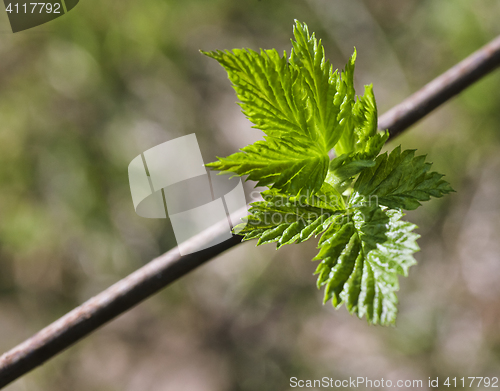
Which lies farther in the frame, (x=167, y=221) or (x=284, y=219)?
(x=167, y=221)

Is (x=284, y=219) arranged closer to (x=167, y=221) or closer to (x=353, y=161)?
(x=353, y=161)

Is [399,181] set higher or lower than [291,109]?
lower

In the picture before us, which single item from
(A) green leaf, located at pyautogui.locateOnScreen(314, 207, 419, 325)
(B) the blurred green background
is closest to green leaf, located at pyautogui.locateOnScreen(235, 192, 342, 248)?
(A) green leaf, located at pyautogui.locateOnScreen(314, 207, 419, 325)

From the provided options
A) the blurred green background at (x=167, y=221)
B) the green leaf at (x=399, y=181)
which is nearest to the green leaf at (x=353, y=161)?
the green leaf at (x=399, y=181)

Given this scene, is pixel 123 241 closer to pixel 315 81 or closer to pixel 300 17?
pixel 300 17

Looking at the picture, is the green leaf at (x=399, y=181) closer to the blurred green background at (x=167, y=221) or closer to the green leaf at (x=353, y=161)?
the green leaf at (x=353, y=161)

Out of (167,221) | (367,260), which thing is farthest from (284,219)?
(167,221)

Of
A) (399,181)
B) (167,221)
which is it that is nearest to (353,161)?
(399,181)
